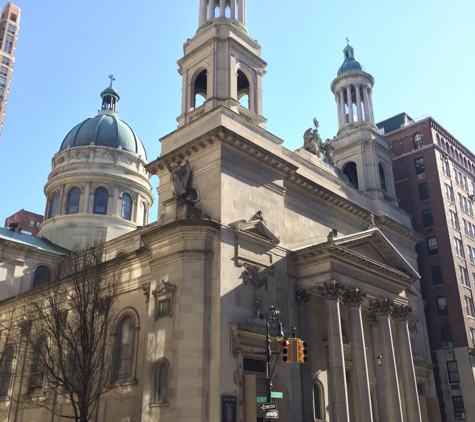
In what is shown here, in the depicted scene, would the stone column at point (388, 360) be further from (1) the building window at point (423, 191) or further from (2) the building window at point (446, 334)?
(1) the building window at point (423, 191)

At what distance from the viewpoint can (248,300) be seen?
27891mm

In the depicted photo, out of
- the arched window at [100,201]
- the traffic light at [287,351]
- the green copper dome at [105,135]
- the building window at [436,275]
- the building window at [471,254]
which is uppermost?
the green copper dome at [105,135]

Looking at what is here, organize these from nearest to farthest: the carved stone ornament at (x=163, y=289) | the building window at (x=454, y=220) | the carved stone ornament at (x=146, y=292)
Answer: the carved stone ornament at (x=163, y=289), the carved stone ornament at (x=146, y=292), the building window at (x=454, y=220)

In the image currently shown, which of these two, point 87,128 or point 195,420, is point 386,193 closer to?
point 195,420

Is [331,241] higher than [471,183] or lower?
lower

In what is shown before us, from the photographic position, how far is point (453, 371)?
151 feet

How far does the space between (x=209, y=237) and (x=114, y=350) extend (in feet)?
33.1

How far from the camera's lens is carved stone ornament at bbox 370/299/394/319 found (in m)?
33.8

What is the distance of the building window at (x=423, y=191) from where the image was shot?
5319cm

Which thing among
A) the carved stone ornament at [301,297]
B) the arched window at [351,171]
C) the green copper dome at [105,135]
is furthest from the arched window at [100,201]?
the carved stone ornament at [301,297]

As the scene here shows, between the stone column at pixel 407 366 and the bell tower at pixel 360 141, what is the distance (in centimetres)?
1154

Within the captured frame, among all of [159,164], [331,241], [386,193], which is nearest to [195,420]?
[331,241]

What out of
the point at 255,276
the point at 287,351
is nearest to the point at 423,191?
the point at 255,276

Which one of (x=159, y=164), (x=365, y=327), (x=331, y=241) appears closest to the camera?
(x=331, y=241)
